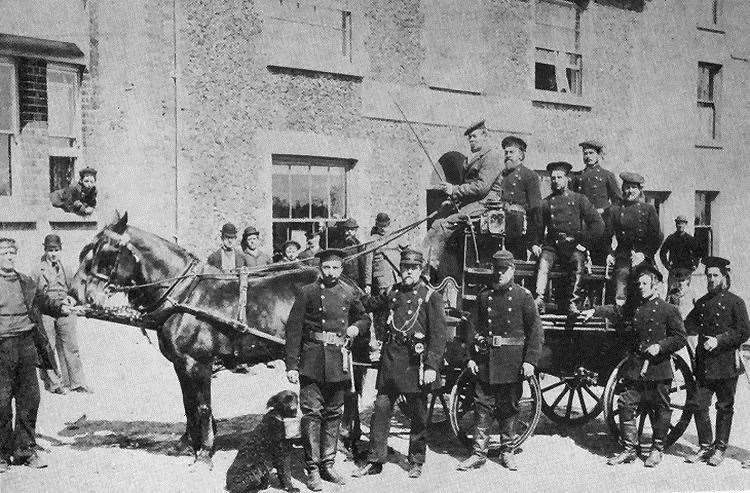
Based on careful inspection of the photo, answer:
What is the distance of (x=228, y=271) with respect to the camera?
521 cm

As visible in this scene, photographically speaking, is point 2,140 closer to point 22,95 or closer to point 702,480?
point 22,95

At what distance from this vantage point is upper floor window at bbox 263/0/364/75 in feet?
25.1

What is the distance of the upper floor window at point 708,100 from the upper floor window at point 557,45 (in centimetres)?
199

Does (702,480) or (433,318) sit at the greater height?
(433,318)

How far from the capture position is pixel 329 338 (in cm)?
476

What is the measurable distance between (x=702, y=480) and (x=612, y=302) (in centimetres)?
177

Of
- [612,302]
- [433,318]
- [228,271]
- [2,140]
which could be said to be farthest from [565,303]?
[2,140]

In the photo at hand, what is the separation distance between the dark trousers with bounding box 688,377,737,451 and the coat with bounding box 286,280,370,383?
2.65 meters

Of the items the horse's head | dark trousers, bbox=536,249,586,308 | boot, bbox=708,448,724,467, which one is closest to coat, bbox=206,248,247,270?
the horse's head

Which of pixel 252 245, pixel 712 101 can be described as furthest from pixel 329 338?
pixel 712 101

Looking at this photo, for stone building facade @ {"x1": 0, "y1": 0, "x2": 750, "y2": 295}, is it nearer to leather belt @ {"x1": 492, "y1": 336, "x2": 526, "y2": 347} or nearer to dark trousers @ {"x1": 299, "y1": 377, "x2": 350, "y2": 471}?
dark trousers @ {"x1": 299, "y1": 377, "x2": 350, "y2": 471}

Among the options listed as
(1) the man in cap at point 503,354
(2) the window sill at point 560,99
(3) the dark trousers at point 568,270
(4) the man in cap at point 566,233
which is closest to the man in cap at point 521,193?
(4) the man in cap at point 566,233

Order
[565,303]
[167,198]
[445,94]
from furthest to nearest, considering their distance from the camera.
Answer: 1. [445,94]
2. [167,198]
3. [565,303]

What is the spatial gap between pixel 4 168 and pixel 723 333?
567cm
